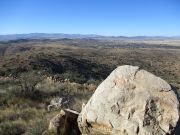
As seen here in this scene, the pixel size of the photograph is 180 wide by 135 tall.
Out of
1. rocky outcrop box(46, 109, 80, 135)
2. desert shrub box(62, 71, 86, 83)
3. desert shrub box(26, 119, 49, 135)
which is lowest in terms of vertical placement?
desert shrub box(62, 71, 86, 83)

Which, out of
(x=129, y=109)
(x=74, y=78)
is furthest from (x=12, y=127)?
(x=74, y=78)

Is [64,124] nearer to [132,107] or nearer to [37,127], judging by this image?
[37,127]

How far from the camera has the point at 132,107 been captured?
7.88 metres

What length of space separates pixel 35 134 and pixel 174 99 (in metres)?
3.59

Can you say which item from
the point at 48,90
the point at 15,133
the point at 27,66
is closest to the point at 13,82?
the point at 48,90

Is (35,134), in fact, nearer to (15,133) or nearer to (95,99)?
(15,133)

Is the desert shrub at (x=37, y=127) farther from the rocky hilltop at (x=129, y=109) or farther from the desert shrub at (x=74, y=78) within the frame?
the desert shrub at (x=74, y=78)

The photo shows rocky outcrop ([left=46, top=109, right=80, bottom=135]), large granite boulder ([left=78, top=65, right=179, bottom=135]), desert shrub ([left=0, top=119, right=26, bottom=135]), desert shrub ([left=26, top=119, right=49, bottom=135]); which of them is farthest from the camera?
desert shrub ([left=0, top=119, right=26, bottom=135])

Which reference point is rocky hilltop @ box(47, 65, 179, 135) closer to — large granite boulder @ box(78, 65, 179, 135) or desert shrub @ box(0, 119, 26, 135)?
large granite boulder @ box(78, 65, 179, 135)

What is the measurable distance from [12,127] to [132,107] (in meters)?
3.54

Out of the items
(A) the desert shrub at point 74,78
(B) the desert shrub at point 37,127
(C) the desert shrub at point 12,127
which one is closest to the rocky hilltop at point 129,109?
(B) the desert shrub at point 37,127

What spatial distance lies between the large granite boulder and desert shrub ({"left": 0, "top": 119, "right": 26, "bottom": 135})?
1.81 metres

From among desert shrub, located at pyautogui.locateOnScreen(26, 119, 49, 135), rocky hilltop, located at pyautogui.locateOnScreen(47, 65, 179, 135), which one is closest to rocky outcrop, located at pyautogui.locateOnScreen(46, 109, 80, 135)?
rocky hilltop, located at pyautogui.locateOnScreen(47, 65, 179, 135)

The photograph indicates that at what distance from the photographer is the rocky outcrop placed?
873 cm
